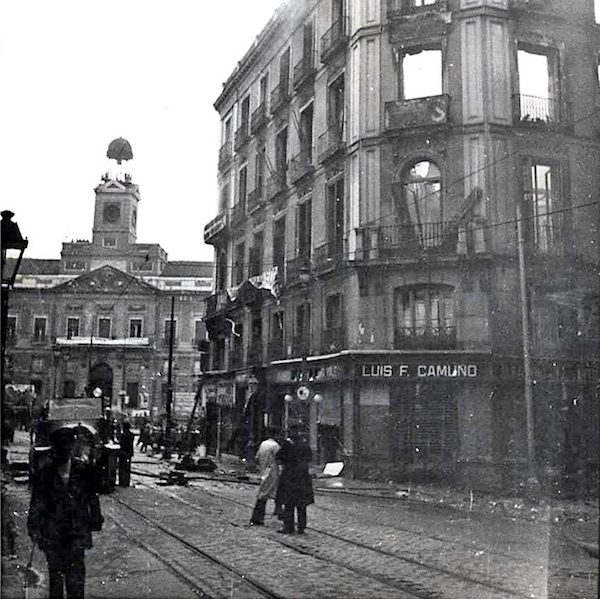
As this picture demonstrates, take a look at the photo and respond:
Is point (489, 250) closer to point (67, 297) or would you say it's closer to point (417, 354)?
point (417, 354)

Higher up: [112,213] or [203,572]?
[112,213]

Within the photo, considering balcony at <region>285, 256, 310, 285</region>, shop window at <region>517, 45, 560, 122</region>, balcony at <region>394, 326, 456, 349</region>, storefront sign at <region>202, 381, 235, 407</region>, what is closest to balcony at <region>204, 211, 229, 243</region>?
storefront sign at <region>202, 381, 235, 407</region>

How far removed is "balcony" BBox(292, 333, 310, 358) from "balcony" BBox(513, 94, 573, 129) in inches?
209

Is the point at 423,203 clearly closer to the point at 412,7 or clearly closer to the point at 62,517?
the point at 412,7

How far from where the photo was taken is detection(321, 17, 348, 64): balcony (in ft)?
40.8

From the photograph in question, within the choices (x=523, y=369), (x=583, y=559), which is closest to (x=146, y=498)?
(x=583, y=559)

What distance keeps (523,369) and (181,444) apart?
5.33 m

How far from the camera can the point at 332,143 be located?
13.1 meters

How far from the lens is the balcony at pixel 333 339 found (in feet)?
36.7

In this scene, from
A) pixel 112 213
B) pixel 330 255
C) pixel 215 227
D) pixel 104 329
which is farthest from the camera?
pixel 330 255

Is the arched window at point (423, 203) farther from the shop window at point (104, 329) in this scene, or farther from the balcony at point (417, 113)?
the shop window at point (104, 329)

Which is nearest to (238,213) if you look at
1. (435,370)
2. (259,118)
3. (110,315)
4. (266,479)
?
(259,118)

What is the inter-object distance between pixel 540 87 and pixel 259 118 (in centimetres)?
526

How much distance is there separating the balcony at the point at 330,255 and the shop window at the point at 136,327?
17.7 ft
